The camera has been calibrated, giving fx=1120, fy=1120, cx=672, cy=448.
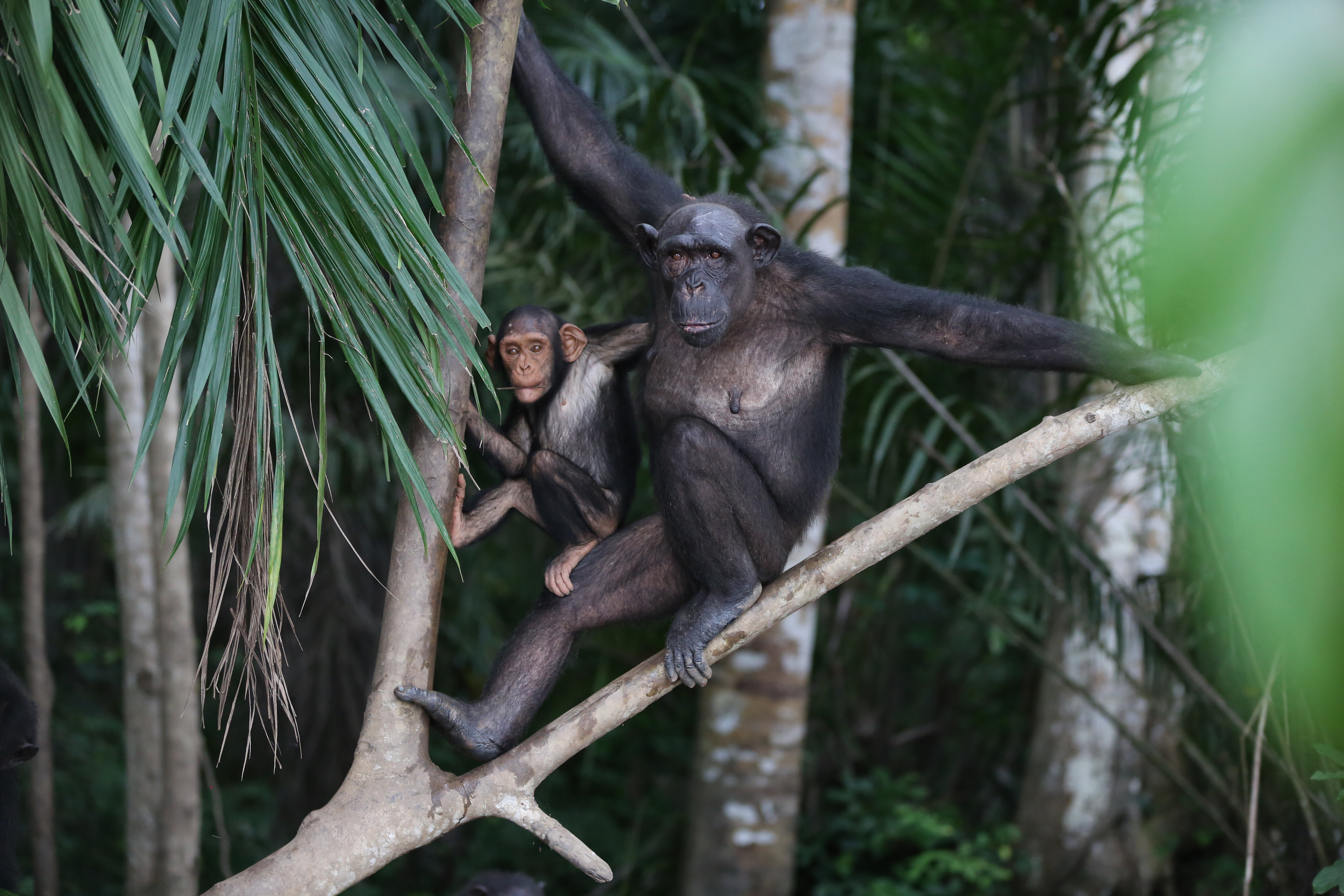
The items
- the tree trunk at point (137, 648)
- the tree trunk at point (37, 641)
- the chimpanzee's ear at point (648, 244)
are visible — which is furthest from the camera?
the tree trunk at point (137, 648)

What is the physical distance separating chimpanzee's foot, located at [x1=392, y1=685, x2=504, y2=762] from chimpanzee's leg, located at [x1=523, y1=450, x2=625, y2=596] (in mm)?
503

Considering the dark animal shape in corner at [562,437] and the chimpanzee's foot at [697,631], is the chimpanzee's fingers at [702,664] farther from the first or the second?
the dark animal shape in corner at [562,437]

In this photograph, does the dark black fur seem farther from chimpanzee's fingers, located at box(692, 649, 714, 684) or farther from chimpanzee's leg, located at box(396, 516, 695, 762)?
chimpanzee's fingers, located at box(692, 649, 714, 684)

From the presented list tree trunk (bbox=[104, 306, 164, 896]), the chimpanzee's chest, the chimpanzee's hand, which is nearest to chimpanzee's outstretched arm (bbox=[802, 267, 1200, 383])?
the chimpanzee's hand

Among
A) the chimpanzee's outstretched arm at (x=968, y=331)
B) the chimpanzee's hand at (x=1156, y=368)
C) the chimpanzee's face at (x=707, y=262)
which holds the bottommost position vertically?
the chimpanzee's hand at (x=1156, y=368)

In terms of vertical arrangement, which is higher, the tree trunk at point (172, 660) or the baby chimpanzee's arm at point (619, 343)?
the baby chimpanzee's arm at point (619, 343)

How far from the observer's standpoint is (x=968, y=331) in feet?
9.85

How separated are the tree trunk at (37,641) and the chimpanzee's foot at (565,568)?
236 centimetres

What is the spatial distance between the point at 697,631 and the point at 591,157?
1.56 meters

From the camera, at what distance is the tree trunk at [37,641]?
4.45 meters

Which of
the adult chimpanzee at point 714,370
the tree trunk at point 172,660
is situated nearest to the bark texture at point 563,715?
the adult chimpanzee at point 714,370

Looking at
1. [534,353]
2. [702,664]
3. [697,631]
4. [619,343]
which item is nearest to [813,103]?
[619,343]

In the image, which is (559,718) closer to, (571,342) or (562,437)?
(562,437)

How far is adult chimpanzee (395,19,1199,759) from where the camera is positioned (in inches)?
118
